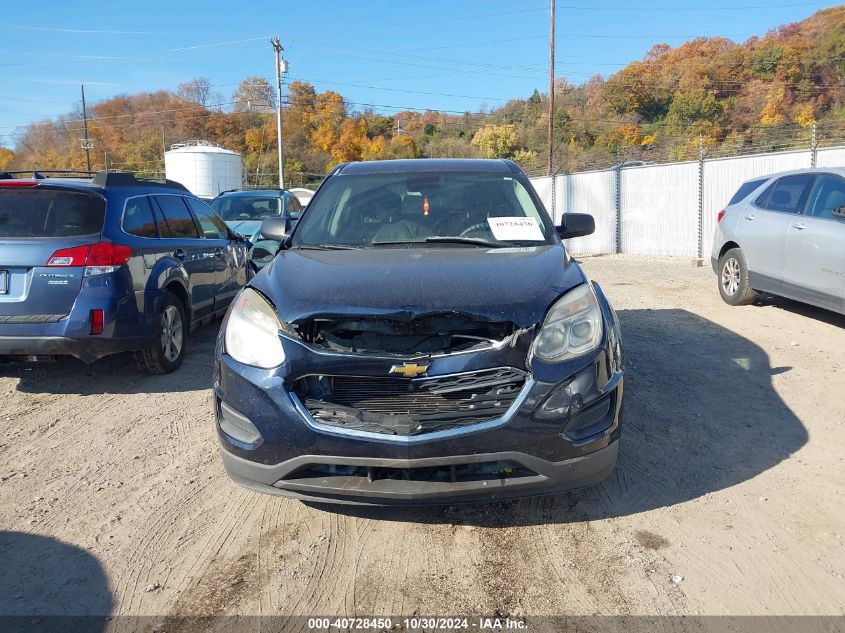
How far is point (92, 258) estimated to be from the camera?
16.1 ft

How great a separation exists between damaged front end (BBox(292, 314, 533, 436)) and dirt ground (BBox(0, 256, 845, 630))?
0.67 meters

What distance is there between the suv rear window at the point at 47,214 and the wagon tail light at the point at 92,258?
0.15m

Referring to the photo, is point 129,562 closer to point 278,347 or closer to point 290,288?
point 278,347

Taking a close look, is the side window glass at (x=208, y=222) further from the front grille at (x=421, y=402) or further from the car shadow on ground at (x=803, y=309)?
the car shadow on ground at (x=803, y=309)

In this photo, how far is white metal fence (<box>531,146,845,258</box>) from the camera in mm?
13656

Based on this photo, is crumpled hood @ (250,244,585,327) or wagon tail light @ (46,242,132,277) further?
wagon tail light @ (46,242,132,277)

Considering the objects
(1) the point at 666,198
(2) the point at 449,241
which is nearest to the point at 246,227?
(2) the point at 449,241

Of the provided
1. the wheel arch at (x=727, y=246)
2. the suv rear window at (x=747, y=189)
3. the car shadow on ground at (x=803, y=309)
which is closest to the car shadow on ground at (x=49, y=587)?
the car shadow on ground at (x=803, y=309)

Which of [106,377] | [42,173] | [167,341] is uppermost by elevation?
[42,173]

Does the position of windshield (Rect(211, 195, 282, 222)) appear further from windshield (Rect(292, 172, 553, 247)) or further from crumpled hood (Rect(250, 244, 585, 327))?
crumpled hood (Rect(250, 244, 585, 327))

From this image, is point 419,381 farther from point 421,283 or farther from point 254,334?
point 254,334

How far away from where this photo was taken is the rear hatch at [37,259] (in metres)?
4.81

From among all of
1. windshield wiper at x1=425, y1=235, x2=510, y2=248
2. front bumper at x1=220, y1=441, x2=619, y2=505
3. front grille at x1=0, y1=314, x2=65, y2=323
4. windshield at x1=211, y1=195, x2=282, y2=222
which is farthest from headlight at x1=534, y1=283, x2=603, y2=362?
windshield at x1=211, y1=195, x2=282, y2=222

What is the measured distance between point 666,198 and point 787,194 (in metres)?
8.65
